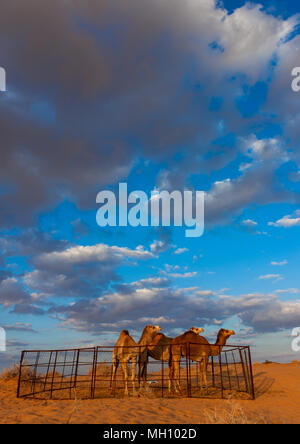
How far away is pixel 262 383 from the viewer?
976 inches

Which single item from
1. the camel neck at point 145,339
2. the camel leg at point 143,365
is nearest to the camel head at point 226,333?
the camel neck at point 145,339

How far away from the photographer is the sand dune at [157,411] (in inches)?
434

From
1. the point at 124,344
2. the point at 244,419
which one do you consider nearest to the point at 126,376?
the point at 124,344

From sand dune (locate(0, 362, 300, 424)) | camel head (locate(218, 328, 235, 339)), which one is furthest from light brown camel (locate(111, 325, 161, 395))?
camel head (locate(218, 328, 235, 339))

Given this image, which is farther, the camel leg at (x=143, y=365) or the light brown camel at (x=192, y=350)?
the light brown camel at (x=192, y=350)

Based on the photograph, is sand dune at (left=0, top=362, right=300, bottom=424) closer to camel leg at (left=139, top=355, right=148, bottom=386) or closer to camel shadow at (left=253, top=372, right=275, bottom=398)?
camel shadow at (left=253, top=372, right=275, bottom=398)

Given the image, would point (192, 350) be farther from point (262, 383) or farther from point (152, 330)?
point (262, 383)

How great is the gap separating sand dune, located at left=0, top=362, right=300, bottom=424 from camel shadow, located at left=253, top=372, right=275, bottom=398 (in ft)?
4.30

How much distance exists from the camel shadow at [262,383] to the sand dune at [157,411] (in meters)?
1.31

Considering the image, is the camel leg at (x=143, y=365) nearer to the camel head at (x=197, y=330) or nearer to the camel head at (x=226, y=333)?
the camel head at (x=197, y=330)

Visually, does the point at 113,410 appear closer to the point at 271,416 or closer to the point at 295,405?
the point at 271,416

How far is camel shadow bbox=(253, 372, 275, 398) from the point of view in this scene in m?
21.6

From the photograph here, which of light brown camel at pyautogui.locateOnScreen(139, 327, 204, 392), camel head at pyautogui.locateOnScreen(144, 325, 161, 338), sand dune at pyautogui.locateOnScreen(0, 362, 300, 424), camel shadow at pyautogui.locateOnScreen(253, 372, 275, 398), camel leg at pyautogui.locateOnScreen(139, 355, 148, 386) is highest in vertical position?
camel head at pyautogui.locateOnScreen(144, 325, 161, 338)
